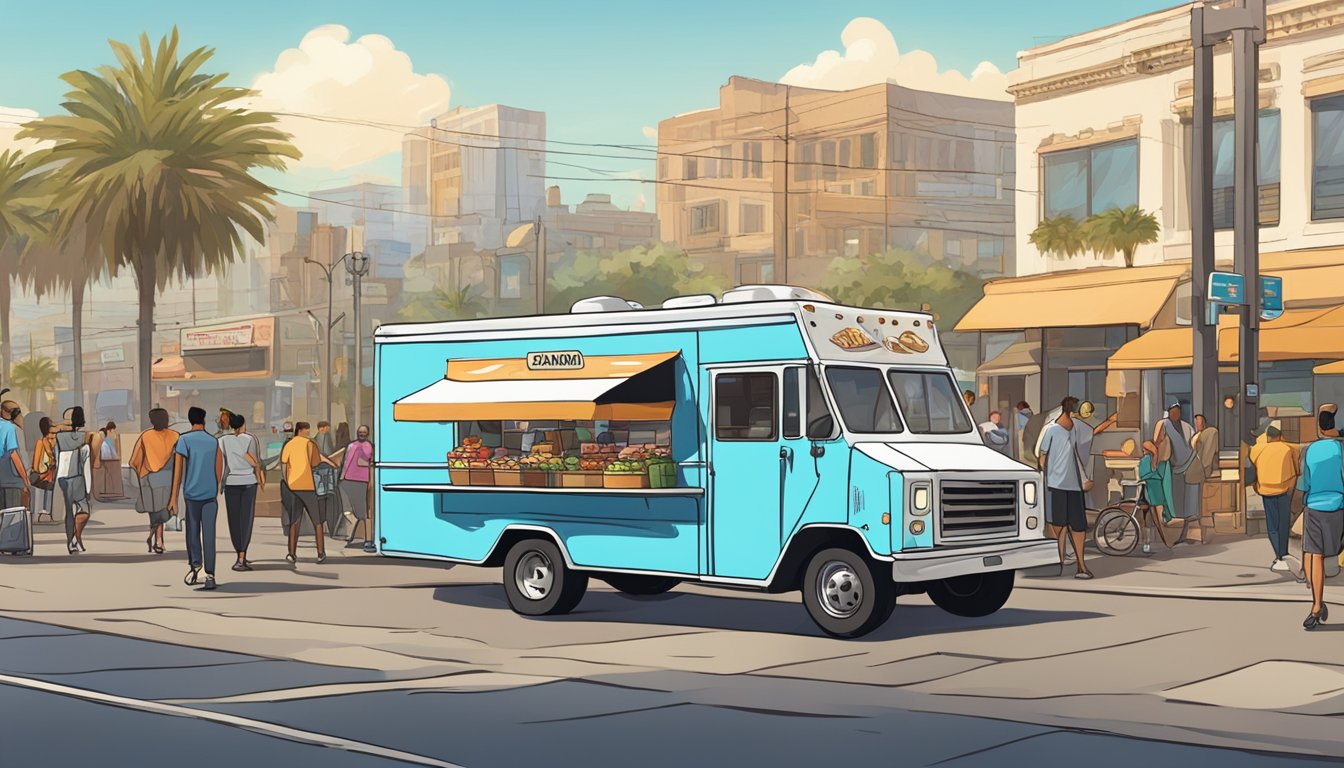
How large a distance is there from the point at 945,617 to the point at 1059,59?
2607cm

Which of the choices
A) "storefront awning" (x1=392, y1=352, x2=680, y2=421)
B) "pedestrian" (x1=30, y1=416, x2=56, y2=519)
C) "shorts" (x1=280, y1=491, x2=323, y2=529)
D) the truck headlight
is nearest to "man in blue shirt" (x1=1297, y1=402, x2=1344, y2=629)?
the truck headlight

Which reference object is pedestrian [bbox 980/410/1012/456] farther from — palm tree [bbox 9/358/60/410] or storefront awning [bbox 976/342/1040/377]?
palm tree [bbox 9/358/60/410]

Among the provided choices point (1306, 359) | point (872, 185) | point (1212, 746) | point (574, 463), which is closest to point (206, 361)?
point (872, 185)

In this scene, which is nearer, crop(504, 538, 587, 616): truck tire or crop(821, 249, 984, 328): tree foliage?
crop(504, 538, 587, 616): truck tire

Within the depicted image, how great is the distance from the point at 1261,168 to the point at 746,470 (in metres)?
22.8

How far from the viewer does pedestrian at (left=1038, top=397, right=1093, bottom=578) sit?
18609mm

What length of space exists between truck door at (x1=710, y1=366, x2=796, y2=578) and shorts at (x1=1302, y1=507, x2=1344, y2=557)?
4.40 metres

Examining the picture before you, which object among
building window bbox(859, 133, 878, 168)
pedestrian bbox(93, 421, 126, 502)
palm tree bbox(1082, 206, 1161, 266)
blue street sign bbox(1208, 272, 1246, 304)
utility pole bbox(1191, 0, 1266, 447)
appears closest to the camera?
blue street sign bbox(1208, 272, 1246, 304)

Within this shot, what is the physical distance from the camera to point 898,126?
103438 mm

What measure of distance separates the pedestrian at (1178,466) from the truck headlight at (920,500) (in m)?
9.23

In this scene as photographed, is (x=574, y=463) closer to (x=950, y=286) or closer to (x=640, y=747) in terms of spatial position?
(x=640, y=747)

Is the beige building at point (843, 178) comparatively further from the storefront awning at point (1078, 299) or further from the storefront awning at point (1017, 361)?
the storefront awning at point (1078, 299)

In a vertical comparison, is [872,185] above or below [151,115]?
above

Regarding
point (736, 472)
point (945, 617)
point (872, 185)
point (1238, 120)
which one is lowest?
point (945, 617)
